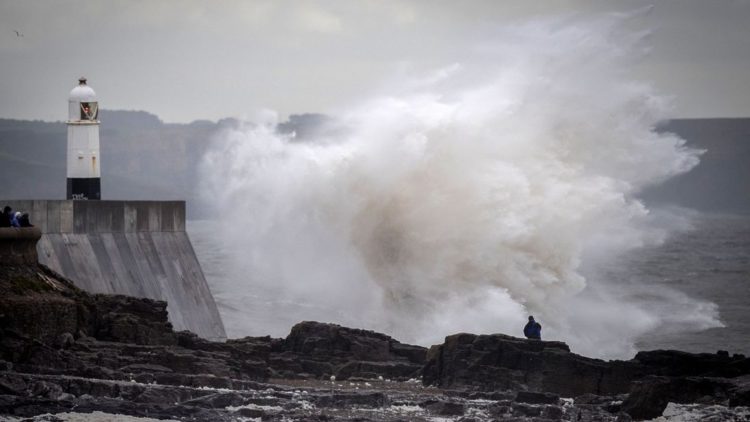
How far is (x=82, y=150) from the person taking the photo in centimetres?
2558

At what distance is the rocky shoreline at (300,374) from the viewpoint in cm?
1814

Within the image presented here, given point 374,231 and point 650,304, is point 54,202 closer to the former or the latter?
point 374,231

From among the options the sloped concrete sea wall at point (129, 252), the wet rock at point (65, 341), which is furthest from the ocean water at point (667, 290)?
the wet rock at point (65, 341)

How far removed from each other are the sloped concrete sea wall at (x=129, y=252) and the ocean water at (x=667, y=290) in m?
7.83

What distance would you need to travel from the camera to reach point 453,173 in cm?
3412

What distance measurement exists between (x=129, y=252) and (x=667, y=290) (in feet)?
97.7

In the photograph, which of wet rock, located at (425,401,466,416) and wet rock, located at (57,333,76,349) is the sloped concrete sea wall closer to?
wet rock, located at (57,333,76,349)

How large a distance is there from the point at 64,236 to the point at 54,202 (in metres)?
0.54

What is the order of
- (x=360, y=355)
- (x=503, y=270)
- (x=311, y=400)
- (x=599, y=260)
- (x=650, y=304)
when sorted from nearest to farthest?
(x=311, y=400)
(x=360, y=355)
(x=503, y=270)
(x=650, y=304)
(x=599, y=260)

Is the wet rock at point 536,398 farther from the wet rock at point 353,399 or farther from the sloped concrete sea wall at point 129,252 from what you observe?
the sloped concrete sea wall at point 129,252

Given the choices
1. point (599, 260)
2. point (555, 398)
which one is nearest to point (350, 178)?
point (555, 398)

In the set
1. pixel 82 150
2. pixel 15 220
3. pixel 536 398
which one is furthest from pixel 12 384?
pixel 82 150

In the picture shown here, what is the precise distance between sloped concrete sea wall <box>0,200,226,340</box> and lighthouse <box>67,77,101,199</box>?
111 centimetres

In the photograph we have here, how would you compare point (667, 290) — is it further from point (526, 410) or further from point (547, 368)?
point (526, 410)
